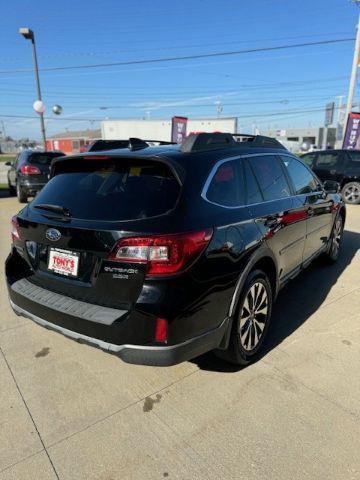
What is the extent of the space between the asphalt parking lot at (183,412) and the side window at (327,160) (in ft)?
29.6

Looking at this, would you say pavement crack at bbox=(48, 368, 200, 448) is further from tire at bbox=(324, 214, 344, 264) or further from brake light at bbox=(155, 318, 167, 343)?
tire at bbox=(324, 214, 344, 264)

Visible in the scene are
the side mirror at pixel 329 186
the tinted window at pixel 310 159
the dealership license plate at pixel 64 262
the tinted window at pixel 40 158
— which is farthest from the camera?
the tinted window at pixel 310 159

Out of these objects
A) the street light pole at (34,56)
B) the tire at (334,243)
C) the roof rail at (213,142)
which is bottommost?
the tire at (334,243)

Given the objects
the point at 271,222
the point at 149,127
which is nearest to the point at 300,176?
the point at 271,222

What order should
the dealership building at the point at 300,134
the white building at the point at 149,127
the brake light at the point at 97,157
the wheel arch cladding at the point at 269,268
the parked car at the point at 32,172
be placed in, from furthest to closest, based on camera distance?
the dealership building at the point at 300,134, the white building at the point at 149,127, the parked car at the point at 32,172, the wheel arch cladding at the point at 269,268, the brake light at the point at 97,157

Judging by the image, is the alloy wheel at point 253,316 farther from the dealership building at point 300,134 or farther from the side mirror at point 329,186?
the dealership building at point 300,134

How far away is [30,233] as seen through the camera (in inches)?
111

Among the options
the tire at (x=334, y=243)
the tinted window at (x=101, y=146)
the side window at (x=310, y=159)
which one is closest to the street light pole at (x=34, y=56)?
the tinted window at (x=101, y=146)

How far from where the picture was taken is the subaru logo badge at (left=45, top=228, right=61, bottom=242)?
2.56m

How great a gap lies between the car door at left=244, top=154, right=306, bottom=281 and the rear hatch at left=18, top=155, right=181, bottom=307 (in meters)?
0.93

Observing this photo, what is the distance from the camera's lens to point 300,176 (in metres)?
4.24

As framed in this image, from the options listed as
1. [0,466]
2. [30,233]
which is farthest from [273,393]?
[30,233]

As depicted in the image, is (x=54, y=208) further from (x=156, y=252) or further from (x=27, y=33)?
(x=27, y=33)

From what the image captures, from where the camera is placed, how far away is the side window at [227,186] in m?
2.64
